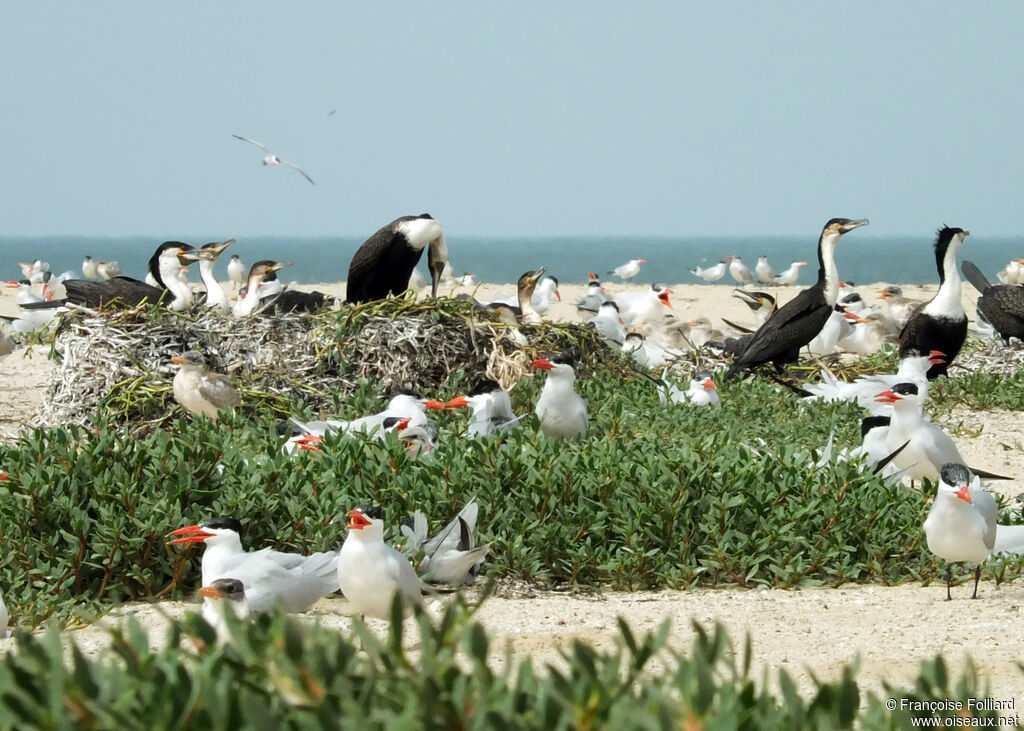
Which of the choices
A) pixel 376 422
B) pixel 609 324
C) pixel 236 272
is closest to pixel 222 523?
pixel 376 422

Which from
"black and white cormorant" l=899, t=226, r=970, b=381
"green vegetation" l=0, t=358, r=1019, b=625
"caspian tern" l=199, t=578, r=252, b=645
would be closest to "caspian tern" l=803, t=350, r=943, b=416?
"black and white cormorant" l=899, t=226, r=970, b=381

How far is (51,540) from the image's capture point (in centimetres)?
499

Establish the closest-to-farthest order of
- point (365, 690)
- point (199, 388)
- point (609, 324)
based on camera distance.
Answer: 1. point (365, 690)
2. point (199, 388)
3. point (609, 324)

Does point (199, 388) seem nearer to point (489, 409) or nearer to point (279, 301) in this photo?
point (489, 409)

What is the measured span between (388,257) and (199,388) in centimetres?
265

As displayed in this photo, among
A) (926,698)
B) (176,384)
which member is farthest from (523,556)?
(176,384)

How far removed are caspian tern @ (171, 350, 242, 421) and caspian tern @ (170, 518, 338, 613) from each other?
3.04m

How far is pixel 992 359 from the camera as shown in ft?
39.7

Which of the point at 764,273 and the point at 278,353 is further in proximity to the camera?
the point at 764,273

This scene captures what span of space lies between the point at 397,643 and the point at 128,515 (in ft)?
11.2

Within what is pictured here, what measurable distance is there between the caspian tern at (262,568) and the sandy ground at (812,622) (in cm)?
20

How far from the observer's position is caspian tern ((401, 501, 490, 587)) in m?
4.94

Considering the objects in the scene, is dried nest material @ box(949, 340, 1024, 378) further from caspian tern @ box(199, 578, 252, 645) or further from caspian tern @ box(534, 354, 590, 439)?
caspian tern @ box(199, 578, 252, 645)

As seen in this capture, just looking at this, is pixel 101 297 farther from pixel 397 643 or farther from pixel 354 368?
pixel 397 643
